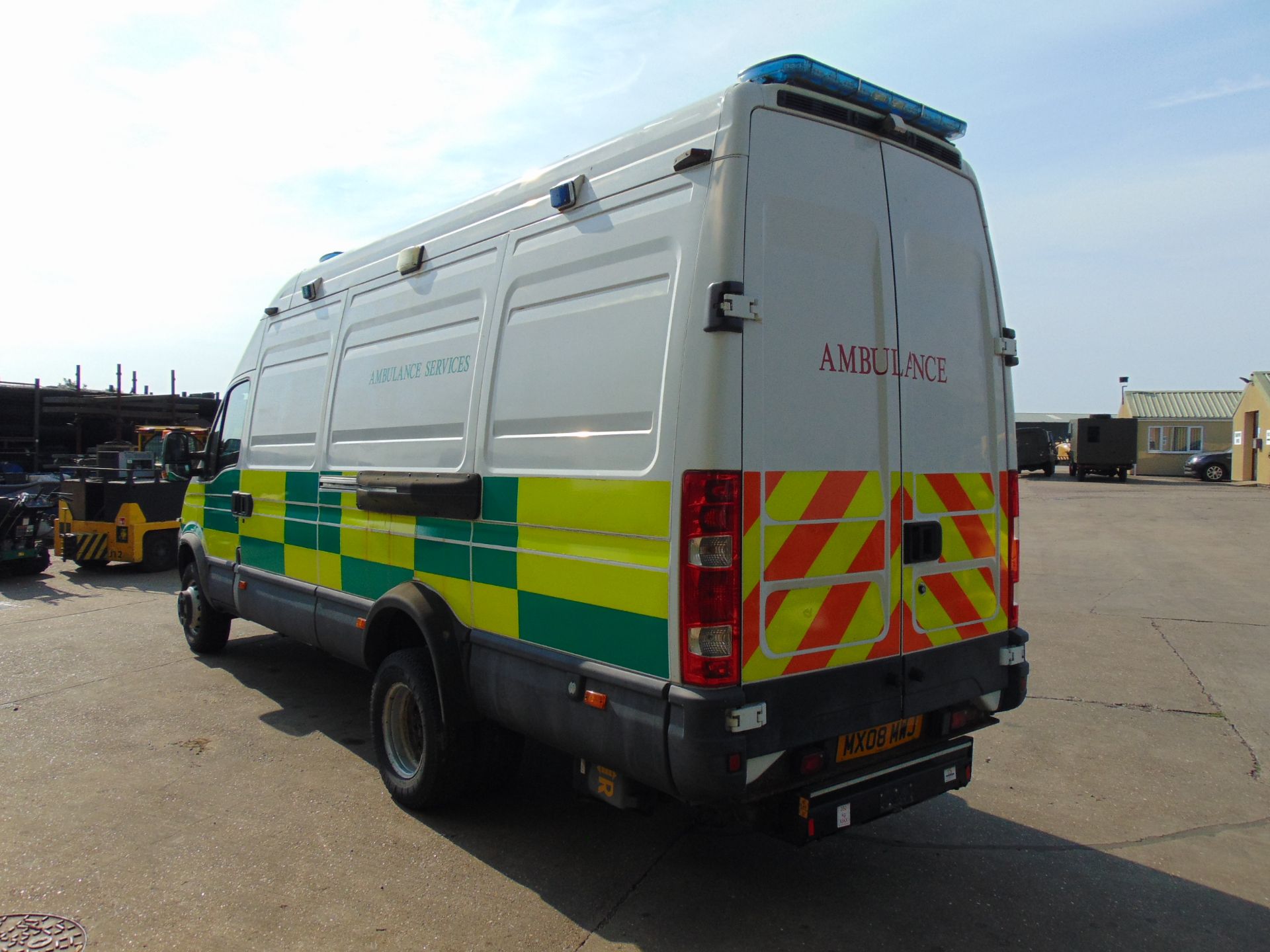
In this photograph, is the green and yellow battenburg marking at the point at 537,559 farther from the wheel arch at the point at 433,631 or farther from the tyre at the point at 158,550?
the tyre at the point at 158,550

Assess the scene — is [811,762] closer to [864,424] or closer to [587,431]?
[864,424]

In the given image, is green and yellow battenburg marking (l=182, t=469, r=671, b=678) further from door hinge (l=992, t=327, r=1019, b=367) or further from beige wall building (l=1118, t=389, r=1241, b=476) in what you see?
beige wall building (l=1118, t=389, r=1241, b=476)

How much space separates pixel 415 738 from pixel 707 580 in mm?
2173

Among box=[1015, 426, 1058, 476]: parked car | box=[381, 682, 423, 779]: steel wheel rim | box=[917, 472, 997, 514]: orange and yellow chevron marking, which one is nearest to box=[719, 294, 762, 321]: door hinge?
box=[917, 472, 997, 514]: orange and yellow chevron marking

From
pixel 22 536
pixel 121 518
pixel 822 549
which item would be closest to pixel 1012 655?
pixel 822 549

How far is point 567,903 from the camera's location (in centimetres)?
343

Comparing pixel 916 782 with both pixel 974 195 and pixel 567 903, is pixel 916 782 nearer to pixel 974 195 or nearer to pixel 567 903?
pixel 567 903

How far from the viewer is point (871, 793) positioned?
3.25 meters

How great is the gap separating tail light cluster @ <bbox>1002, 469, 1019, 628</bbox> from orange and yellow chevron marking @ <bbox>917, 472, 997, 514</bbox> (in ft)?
0.44

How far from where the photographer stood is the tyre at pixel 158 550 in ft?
40.8

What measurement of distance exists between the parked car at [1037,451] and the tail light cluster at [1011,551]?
114 ft

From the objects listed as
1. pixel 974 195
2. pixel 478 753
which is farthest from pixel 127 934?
pixel 974 195

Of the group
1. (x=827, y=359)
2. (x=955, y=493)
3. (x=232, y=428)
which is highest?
(x=827, y=359)

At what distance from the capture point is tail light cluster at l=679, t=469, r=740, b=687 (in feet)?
9.40
